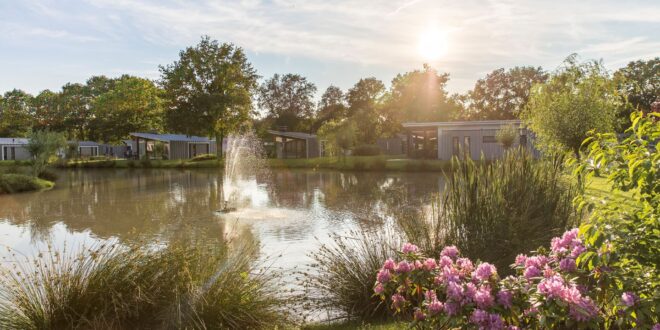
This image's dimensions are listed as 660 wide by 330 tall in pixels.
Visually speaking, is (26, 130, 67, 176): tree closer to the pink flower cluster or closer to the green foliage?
the pink flower cluster

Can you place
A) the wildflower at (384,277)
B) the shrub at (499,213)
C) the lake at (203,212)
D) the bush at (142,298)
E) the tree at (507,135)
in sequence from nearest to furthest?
the wildflower at (384,277) < the bush at (142,298) < the shrub at (499,213) < the lake at (203,212) < the tree at (507,135)

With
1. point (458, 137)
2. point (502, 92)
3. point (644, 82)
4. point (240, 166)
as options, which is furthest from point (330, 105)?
point (644, 82)

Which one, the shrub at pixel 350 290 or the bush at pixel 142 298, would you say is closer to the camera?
the bush at pixel 142 298

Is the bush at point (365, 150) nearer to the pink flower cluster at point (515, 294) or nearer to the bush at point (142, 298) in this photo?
the bush at point (142, 298)

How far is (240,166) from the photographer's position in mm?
39281

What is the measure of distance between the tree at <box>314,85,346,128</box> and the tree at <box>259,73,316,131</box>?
3054 mm

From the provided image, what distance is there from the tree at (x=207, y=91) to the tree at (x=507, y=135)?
22.7 metres

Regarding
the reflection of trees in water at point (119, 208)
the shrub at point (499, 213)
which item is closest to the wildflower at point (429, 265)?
the shrub at point (499, 213)

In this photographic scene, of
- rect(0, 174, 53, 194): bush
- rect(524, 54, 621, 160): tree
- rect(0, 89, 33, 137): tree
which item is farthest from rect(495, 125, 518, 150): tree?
rect(0, 89, 33, 137): tree

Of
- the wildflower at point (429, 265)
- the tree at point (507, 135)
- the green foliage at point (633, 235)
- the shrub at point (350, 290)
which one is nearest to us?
the green foliage at point (633, 235)

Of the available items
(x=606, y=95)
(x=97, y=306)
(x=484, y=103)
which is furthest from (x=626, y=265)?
(x=484, y=103)

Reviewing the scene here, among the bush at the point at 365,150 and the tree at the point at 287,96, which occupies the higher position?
the tree at the point at 287,96

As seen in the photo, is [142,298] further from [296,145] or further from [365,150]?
[296,145]

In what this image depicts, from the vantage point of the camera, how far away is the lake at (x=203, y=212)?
1105cm
